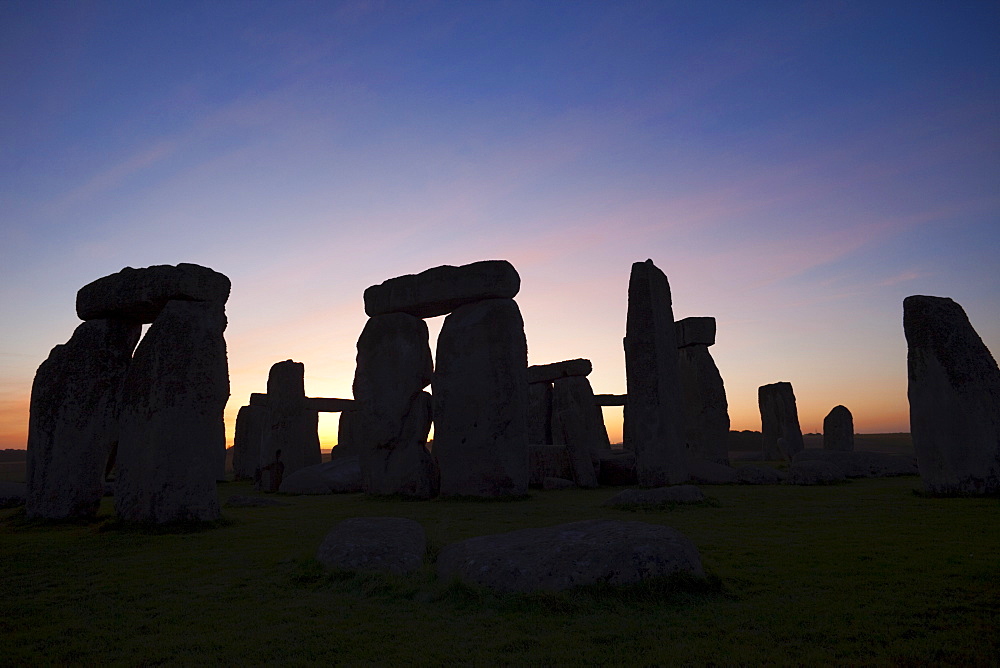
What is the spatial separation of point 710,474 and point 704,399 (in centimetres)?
416

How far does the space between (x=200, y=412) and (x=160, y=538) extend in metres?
1.67

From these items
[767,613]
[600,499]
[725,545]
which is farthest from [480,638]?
[600,499]

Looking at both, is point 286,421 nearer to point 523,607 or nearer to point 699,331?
point 699,331

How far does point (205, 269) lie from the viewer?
9055 mm

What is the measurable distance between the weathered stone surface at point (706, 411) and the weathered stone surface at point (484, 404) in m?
7.26

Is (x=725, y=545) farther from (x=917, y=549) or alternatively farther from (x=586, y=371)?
(x=586, y=371)

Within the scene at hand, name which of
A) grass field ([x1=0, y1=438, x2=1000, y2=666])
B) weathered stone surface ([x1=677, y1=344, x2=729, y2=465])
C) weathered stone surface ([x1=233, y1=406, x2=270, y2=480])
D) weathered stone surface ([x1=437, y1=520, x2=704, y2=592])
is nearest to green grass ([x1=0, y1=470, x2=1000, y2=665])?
grass field ([x1=0, y1=438, x2=1000, y2=666])

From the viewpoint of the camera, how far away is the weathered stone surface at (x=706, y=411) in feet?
58.4

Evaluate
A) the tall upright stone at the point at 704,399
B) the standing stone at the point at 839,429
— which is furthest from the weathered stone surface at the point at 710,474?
the standing stone at the point at 839,429

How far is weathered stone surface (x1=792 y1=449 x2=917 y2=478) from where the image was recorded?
47.3 ft

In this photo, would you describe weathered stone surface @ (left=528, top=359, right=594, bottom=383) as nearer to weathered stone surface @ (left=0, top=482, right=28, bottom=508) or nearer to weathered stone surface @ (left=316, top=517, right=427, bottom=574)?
weathered stone surface @ (left=0, top=482, right=28, bottom=508)

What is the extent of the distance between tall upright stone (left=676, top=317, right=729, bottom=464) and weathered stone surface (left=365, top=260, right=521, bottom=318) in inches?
292

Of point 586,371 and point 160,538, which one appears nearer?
point 160,538

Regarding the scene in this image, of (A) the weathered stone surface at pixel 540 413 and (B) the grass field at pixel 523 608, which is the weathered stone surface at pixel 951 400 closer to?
(B) the grass field at pixel 523 608
